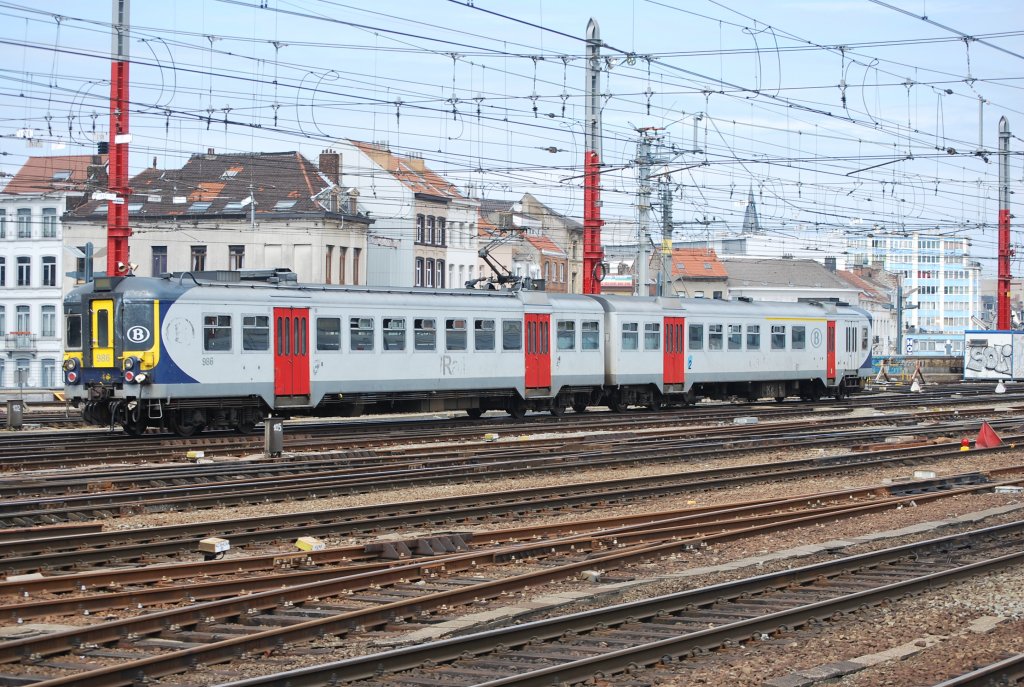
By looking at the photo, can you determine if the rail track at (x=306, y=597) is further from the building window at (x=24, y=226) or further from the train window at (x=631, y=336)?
the building window at (x=24, y=226)

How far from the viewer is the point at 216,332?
1085 inches

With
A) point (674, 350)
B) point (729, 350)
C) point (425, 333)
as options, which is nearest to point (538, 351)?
point (425, 333)

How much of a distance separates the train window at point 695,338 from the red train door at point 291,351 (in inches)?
575

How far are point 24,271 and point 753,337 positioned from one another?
4733cm

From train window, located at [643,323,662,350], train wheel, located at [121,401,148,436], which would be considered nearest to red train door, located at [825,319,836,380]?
train window, located at [643,323,662,350]

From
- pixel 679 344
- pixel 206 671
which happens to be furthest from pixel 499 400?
pixel 206 671

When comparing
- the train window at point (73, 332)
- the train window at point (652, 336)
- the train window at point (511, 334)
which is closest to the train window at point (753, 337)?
the train window at point (652, 336)

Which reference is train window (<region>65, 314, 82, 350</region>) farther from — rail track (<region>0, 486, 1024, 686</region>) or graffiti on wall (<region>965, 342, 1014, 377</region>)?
graffiti on wall (<region>965, 342, 1014, 377</region>)

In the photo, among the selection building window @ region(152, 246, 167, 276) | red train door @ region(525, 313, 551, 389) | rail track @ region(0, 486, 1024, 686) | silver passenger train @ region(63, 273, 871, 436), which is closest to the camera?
rail track @ region(0, 486, 1024, 686)

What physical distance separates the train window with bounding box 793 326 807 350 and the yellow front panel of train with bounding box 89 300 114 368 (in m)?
24.6

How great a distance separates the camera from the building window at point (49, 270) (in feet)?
238

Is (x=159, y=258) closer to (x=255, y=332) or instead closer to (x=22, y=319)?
(x=22, y=319)

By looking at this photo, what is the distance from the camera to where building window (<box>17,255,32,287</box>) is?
73.2 m

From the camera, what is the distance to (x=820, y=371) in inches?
1791
